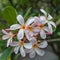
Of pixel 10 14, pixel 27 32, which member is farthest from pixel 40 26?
pixel 10 14

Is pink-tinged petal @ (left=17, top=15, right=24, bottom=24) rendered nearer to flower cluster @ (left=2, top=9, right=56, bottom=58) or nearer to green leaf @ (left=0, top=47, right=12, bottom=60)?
flower cluster @ (left=2, top=9, right=56, bottom=58)

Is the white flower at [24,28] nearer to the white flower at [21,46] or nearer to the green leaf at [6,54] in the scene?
the white flower at [21,46]

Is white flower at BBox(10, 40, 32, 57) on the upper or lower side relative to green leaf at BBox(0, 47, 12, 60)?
upper

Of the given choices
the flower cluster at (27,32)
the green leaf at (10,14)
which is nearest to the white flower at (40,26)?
the flower cluster at (27,32)

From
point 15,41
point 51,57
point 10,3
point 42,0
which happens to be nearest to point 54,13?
point 42,0

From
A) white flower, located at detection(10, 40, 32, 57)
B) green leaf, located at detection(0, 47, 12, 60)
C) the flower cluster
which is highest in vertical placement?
the flower cluster

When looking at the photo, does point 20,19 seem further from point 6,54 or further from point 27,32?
point 6,54

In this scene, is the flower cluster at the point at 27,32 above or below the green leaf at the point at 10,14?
below

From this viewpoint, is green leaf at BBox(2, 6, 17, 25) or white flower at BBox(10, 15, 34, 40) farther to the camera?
green leaf at BBox(2, 6, 17, 25)

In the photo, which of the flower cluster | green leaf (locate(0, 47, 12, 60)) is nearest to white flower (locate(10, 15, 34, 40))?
the flower cluster
